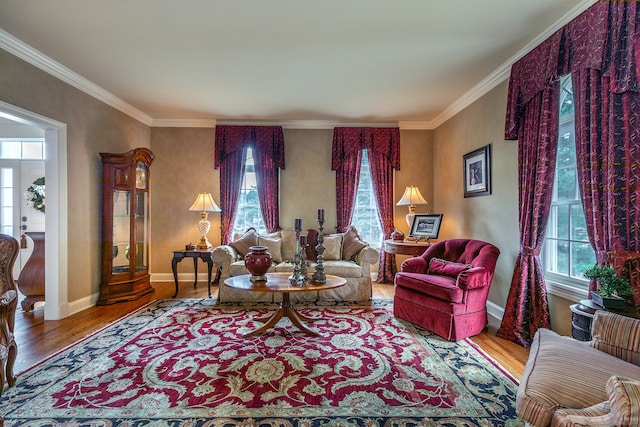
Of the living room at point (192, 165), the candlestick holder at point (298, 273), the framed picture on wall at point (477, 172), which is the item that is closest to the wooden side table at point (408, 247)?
the living room at point (192, 165)

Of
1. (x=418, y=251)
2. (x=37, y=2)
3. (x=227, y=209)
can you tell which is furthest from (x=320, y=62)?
(x=227, y=209)

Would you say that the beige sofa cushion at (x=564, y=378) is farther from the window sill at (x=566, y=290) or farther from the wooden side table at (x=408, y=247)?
the wooden side table at (x=408, y=247)

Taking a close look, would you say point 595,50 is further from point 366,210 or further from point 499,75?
point 366,210

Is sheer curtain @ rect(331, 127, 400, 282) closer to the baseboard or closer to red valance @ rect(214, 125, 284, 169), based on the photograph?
red valance @ rect(214, 125, 284, 169)

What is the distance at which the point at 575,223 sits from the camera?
267cm

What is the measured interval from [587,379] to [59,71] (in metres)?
5.09

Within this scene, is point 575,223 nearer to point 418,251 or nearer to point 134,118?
point 418,251

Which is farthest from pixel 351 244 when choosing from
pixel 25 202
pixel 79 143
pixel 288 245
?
pixel 25 202

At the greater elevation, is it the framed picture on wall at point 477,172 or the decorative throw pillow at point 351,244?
the framed picture on wall at point 477,172

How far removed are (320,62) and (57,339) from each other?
3.76m

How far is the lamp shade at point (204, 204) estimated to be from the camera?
15.9 feet

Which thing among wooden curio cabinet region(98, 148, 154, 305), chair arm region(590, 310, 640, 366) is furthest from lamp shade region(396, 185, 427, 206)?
wooden curio cabinet region(98, 148, 154, 305)

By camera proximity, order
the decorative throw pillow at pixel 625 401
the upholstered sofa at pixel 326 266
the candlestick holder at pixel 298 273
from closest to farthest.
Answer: the decorative throw pillow at pixel 625 401 < the candlestick holder at pixel 298 273 < the upholstered sofa at pixel 326 266

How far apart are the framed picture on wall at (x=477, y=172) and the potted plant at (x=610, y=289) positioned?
1893mm
